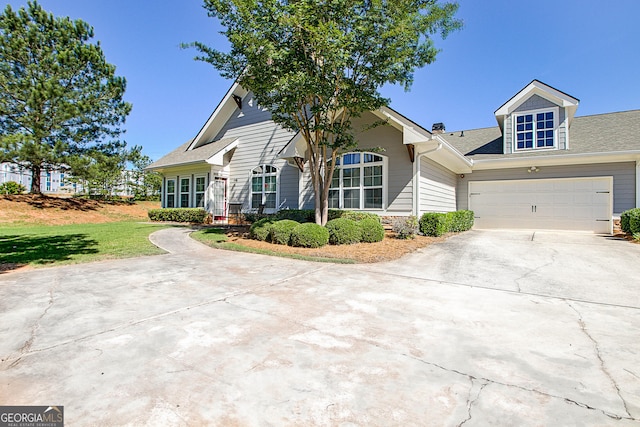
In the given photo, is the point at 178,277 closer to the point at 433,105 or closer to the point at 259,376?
the point at 259,376

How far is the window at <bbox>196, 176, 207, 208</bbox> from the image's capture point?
1659 centimetres

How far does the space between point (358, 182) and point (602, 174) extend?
33.1 feet

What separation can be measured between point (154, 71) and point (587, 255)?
54.3 feet

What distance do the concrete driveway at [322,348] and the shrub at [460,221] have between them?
256 inches

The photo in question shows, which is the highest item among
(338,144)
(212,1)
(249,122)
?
(212,1)

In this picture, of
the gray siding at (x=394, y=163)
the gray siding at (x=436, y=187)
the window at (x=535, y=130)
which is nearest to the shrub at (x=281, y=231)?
the gray siding at (x=394, y=163)

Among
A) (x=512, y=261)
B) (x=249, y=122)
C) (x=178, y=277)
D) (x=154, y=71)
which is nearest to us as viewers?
(x=178, y=277)

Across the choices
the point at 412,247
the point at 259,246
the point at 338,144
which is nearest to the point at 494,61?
the point at 338,144

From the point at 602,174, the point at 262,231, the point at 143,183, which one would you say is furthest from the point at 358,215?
the point at 143,183

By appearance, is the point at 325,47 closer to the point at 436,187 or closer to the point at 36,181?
the point at 436,187

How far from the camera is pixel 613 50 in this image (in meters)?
12.3

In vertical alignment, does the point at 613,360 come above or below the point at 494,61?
below

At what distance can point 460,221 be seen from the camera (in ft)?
43.0

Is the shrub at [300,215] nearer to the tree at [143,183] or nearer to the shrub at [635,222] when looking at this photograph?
the shrub at [635,222]
